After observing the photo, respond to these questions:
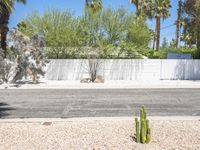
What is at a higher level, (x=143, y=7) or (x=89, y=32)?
(x=143, y=7)

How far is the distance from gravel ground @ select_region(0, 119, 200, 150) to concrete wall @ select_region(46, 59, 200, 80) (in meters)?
18.7

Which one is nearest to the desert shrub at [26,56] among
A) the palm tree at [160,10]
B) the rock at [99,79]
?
the rock at [99,79]

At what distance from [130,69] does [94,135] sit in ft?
70.2

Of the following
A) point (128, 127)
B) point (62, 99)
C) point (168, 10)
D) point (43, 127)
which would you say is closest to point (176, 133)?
point (128, 127)

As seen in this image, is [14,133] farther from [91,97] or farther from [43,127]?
[91,97]

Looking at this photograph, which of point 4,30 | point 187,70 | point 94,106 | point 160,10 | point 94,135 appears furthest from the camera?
point 160,10

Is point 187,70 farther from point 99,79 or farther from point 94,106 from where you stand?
point 94,106

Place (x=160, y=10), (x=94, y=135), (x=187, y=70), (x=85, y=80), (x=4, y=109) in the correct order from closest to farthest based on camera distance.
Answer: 1. (x=94, y=135)
2. (x=4, y=109)
3. (x=85, y=80)
4. (x=187, y=70)
5. (x=160, y=10)

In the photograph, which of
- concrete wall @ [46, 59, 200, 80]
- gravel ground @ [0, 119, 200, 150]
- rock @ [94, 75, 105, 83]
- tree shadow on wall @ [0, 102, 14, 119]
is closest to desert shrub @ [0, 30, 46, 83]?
concrete wall @ [46, 59, 200, 80]

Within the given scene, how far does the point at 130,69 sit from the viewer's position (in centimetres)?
3045

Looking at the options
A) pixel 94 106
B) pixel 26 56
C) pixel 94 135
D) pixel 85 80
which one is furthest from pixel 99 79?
pixel 94 135

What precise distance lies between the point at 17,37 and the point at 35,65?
2116mm

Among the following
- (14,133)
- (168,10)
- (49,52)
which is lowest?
(14,133)

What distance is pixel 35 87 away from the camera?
79.8ft
